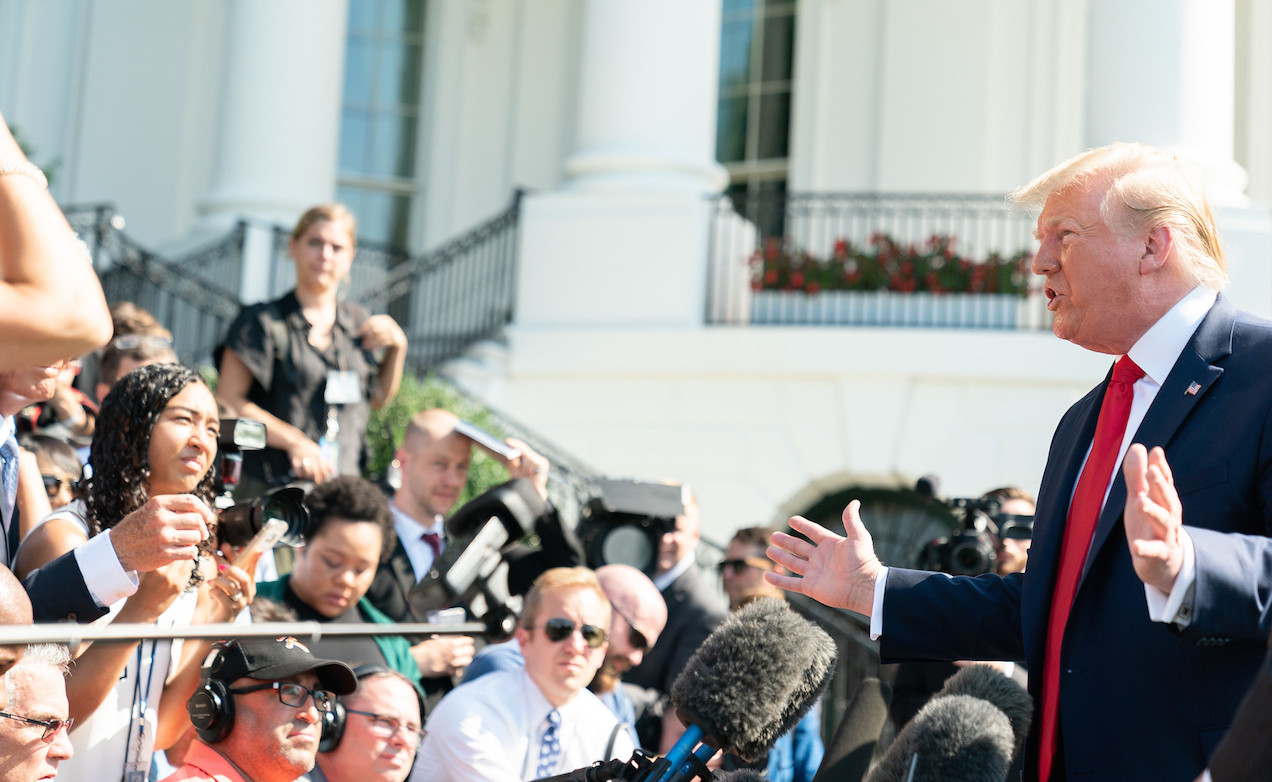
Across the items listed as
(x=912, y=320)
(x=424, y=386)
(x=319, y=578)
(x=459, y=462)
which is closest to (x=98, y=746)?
(x=319, y=578)

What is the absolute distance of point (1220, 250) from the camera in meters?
3.07

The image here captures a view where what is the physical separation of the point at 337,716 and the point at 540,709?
788mm

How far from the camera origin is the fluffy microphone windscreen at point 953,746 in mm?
2537

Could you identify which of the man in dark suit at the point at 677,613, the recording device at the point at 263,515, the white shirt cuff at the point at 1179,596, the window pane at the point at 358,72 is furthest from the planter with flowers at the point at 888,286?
the white shirt cuff at the point at 1179,596

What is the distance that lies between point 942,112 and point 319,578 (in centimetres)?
1088

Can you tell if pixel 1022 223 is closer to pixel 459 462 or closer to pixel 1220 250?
pixel 459 462

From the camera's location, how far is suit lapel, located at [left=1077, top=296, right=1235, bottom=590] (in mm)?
2789

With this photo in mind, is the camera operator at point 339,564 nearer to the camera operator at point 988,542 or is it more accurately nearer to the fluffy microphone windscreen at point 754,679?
the camera operator at point 988,542

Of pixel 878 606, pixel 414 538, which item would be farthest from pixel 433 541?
pixel 878 606

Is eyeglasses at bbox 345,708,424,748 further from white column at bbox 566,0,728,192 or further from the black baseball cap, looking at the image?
white column at bbox 566,0,728,192

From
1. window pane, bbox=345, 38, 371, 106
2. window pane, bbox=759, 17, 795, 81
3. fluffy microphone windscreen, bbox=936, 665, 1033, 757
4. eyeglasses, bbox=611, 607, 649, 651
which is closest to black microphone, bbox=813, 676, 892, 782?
fluffy microphone windscreen, bbox=936, 665, 1033, 757

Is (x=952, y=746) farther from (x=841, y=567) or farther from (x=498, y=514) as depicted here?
(x=498, y=514)

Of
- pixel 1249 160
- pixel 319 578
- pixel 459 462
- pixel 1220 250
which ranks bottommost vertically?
pixel 319 578

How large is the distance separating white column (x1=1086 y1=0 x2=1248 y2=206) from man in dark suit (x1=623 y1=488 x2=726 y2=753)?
6650 mm
